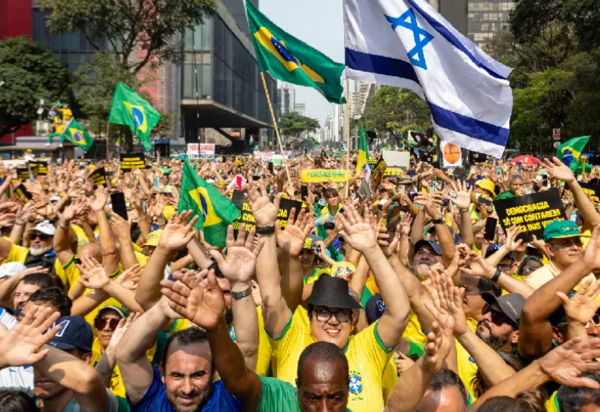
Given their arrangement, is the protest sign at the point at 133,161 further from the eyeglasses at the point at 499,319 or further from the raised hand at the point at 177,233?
the eyeglasses at the point at 499,319

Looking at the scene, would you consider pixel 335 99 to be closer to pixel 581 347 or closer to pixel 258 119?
pixel 581 347

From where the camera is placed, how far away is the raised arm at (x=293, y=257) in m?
4.45

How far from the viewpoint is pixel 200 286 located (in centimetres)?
284

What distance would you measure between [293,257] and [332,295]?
614 millimetres

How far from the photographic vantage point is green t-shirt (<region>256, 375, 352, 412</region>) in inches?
123

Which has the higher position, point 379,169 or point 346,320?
point 379,169

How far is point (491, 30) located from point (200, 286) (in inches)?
4880

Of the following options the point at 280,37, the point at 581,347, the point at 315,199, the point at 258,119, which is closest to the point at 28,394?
the point at 581,347

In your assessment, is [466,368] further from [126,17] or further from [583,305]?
[126,17]

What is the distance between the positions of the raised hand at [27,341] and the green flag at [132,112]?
12.3 metres

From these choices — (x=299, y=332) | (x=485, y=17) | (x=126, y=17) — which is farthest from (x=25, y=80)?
(x=485, y=17)

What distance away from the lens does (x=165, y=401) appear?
318cm

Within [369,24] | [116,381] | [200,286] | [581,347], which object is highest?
[369,24]

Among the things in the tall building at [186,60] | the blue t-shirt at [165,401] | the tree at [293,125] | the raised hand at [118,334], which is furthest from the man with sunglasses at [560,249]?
the tree at [293,125]
